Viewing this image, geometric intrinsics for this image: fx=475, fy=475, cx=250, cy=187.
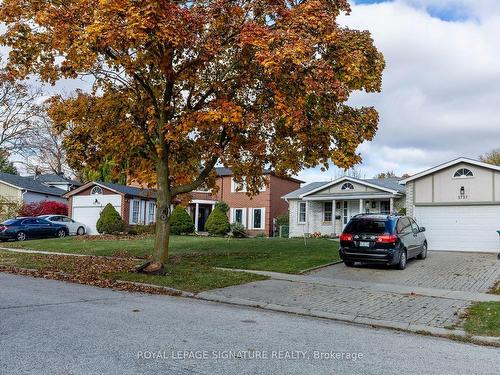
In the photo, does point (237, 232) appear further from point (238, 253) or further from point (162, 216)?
point (162, 216)

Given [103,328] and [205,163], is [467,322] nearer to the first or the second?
[103,328]

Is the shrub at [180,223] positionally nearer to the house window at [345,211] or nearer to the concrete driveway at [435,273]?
the house window at [345,211]

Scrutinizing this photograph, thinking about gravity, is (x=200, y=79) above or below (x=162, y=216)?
above

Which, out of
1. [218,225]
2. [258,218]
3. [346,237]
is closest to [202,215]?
[258,218]

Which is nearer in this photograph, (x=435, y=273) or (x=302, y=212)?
(x=435, y=273)

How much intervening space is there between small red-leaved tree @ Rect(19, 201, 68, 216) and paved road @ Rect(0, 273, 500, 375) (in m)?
30.1

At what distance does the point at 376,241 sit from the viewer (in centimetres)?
1477

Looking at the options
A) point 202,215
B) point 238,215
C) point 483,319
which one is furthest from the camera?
point 202,215

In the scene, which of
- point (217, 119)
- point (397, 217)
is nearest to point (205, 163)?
point (217, 119)

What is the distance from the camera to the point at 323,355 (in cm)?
601

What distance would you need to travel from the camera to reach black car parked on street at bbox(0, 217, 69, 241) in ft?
94.6

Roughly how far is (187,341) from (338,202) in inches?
1071

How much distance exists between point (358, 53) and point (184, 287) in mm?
7006

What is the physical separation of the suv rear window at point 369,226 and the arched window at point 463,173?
26.7 feet
